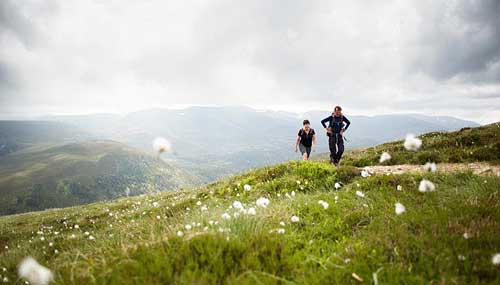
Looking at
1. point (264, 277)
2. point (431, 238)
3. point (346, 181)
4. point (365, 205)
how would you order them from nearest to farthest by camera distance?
1. point (264, 277)
2. point (431, 238)
3. point (365, 205)
4. point (346, 181)

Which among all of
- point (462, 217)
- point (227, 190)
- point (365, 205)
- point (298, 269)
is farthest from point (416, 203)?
point (227, 190)

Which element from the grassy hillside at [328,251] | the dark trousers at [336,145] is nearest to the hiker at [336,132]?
the dark trousers at [336,145]

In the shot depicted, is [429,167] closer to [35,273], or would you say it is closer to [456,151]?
[35,273]

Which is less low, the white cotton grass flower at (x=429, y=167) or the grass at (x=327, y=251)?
the white cotton grass flower at (x=429, y=167)

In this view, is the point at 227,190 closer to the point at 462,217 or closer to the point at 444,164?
the point at 462,217

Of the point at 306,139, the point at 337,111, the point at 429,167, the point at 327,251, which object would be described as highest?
the point at 337,111

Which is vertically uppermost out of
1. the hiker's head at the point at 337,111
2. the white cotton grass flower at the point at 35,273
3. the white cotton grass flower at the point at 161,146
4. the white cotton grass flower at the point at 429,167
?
the hiker's head at the point at 337,111

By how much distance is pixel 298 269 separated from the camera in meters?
3.33

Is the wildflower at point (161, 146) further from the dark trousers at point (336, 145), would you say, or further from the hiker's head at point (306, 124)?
the hiker's head at point (306, 124)

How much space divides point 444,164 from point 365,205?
1058 centimetres

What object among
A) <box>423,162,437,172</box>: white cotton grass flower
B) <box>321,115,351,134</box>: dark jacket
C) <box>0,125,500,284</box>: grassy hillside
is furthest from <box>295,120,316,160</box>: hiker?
<box>423,162,437,172</box>: white cotton grass flower

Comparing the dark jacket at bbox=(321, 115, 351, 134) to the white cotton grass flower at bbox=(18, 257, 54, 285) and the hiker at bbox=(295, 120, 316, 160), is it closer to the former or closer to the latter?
the hiker at bbox=(295, 120, 316, 160)

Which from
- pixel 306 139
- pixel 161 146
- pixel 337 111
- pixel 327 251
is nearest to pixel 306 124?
pixel 306 139

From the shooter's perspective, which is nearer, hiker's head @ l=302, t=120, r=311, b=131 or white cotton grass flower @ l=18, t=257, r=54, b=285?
white cotton grass flower @ l=18, t=257, r=54, b=285
